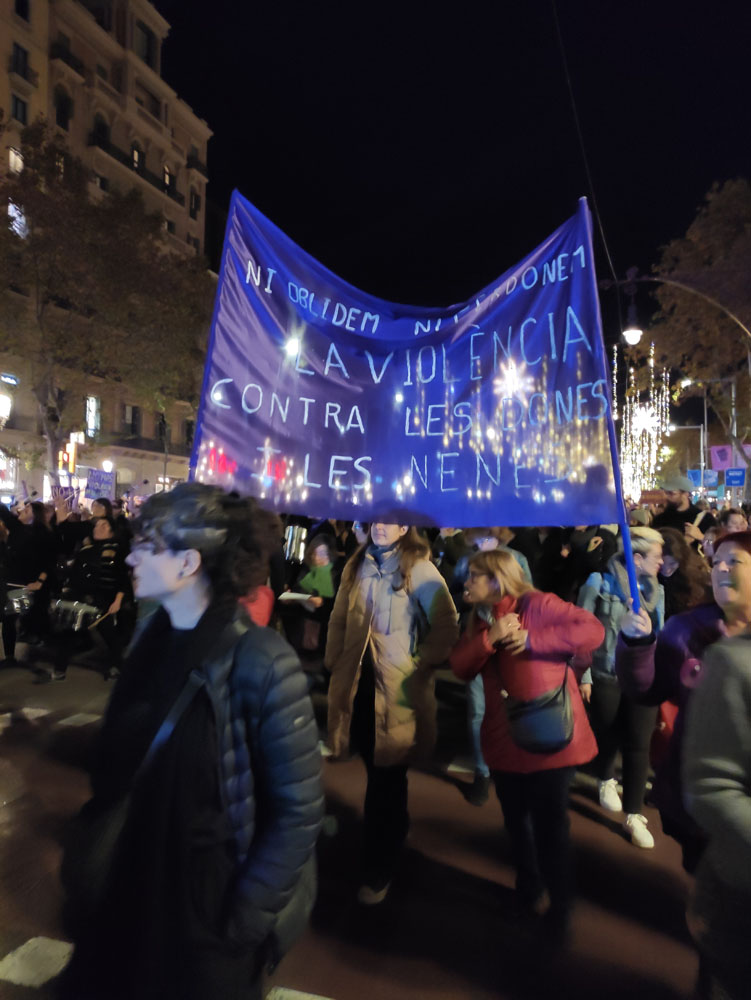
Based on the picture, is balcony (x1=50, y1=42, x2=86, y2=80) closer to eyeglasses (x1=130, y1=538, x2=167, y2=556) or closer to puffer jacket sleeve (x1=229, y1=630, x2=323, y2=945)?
eyeglasses (x1=130, y1=538, x2=167, y2=556)

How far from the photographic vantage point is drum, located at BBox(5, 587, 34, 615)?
7.56m

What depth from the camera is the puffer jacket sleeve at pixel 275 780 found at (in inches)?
64.8

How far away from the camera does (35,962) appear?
2822 millimetres

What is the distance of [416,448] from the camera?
11.0 ft

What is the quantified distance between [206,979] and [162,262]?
2639 cm

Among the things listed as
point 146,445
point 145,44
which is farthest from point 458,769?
point 145,44

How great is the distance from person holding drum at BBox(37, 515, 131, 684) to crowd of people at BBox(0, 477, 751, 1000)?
3259 millimetres

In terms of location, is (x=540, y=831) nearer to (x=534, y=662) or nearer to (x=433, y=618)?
(x=534, y=662)

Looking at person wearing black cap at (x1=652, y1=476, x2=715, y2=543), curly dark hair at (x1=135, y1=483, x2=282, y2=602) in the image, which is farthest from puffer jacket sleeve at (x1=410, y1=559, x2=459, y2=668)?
person wearing black cap at (x1=652, y1=476, x2=715, y2=543)

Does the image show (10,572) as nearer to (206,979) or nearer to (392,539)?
(392,539)

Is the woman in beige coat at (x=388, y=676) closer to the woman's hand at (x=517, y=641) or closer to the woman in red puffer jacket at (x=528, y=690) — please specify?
the woman in red puffer jacket at (x=528, y=690)

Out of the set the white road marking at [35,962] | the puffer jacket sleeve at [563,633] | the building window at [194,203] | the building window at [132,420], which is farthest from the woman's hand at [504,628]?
the building window at [194,203]

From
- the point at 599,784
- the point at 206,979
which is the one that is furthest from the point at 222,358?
the point at 599,784

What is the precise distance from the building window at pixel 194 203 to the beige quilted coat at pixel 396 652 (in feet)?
160
